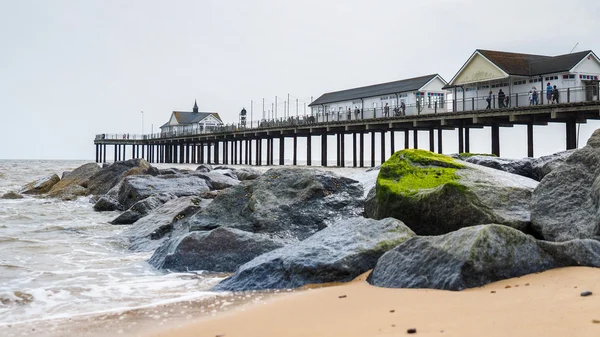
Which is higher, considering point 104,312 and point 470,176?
point 470,176

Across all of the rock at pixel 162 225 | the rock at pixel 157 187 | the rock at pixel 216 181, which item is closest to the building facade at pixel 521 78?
the rock at pixel 216 181

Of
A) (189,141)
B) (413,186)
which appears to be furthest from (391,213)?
(189,141)

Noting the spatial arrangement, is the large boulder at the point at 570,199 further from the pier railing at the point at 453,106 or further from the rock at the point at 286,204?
the pier railing at the point at 453,106

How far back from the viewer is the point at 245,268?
5.77m

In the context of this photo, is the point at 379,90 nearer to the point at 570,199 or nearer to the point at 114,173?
the point at 114,173

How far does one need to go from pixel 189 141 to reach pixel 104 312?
70710 mm

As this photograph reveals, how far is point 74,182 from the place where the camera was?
67.8 feet

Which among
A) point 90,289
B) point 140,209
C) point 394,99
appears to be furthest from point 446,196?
point 394,99

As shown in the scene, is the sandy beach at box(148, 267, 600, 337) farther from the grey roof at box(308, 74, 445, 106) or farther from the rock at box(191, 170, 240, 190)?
the grey roof at box(308, 74, 445, 106)

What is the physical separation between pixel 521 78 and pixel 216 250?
100ft

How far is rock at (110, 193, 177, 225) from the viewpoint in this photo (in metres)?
11.8

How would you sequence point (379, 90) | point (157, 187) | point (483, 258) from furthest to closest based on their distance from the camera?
point (379, 90), point (157, 187), point (483, 258)

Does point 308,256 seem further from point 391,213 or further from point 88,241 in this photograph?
point 88,241

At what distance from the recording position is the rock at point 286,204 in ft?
25.9
